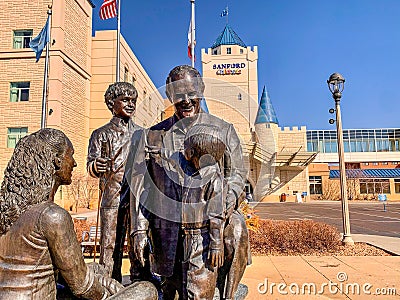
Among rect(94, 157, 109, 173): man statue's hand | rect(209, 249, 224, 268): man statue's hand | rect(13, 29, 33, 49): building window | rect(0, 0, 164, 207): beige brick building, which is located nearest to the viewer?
rect(209, 249, 224, 268): man statue's hand

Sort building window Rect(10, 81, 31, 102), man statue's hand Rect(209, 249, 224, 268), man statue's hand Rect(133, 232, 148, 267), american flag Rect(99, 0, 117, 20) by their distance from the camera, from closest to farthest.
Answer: man statue's hand Rect(209, 249, 224, 268) < man statue's hand Rect(133, 232, 148, 267) < american flag Rect(99, 0, 117, 20) < building window Rect(10, 81, 31, 102)

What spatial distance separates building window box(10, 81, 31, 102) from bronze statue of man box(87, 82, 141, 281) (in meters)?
22.7

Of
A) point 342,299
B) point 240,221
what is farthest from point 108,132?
point 342,299

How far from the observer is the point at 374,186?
42875 millimetres

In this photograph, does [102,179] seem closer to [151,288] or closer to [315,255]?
[151,288]

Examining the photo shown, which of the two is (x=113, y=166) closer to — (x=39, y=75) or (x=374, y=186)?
(x=39, y=75)

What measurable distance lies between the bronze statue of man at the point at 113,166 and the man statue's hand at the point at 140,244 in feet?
1.82

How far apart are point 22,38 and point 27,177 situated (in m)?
25.5

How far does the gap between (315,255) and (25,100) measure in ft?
69.6

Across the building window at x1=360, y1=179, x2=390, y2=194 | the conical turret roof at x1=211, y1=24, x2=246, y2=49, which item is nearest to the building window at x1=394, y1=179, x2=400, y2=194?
the building window at x1=360, y1=179, x2=390, y2=194

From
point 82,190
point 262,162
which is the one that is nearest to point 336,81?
point 262,162

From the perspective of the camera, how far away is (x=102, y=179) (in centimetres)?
324

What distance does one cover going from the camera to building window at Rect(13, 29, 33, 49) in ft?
77.2

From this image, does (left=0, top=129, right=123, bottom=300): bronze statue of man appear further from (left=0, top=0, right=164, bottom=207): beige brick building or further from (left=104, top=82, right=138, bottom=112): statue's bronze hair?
(left=0, top=0, right=164, bottom=207): beige brick building
